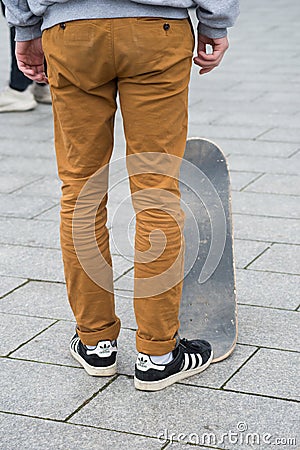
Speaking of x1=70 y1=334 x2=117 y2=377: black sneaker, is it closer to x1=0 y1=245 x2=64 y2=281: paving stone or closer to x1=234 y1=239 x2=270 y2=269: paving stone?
x1=0 y1=245 x2=64 y2=281: paving stone

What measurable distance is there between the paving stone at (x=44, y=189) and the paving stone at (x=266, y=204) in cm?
111

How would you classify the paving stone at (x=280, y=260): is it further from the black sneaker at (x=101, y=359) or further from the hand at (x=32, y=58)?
the hand at (x=32, y=58)

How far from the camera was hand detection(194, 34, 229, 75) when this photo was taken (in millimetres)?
2893

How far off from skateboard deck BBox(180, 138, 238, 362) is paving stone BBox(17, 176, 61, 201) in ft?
6.20

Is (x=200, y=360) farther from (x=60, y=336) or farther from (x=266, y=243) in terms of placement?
(x=266, y=243)

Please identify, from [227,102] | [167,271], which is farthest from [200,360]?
[227,102]

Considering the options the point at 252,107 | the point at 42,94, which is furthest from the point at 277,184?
Answer: the point at 42,94

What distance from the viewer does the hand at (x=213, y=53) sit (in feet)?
9.49

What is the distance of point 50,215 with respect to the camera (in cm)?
504

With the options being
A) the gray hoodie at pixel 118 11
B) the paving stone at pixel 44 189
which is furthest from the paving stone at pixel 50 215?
the gray hoodie at pixel 118 11

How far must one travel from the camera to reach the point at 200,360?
10.5 ft

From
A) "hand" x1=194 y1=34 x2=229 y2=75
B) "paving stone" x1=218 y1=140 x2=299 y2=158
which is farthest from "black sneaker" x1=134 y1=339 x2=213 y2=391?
"paving stone" x1=218 y1=140 x2=299 y2=158

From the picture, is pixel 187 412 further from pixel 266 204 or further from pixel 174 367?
pixel 266 204

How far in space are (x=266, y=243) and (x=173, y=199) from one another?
172 centimetres
